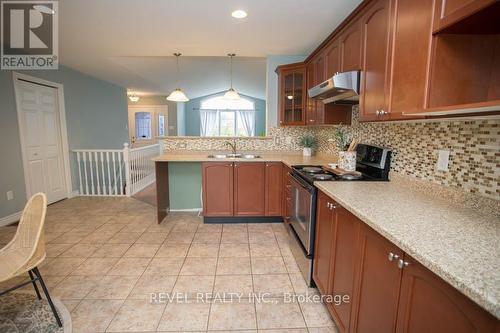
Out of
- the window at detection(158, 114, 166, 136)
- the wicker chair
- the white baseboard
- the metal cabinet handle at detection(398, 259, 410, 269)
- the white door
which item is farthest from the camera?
the window at detection(158, 114, 166, 136)

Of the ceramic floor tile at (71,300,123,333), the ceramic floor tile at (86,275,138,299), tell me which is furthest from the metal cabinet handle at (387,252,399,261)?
the ceramic floor tile at (86,275,138,299)

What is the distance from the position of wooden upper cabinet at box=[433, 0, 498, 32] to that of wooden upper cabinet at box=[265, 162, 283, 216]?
226 centimetres

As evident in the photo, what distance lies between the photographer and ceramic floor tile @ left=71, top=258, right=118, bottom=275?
224 centimetres

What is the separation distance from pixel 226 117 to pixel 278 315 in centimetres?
860

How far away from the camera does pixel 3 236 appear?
9.62 feet

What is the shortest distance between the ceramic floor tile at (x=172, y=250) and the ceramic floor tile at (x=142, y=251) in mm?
66

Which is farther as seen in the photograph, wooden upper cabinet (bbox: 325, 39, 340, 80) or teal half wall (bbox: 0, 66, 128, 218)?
teal half wall (bbox: 0, 66, 128, 218)

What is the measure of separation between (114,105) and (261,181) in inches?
190

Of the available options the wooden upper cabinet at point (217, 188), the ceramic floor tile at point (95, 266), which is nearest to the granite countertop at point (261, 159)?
the wooden upper cabinet at point (217, 188)

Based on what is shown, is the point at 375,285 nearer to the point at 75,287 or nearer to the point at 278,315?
the point at 278,315

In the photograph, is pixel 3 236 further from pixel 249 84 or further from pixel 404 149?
pixel 249 84

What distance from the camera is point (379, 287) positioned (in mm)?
1108

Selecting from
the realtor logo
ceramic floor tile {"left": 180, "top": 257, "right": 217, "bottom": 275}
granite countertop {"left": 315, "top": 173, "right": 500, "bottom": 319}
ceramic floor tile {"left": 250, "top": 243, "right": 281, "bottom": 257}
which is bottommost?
ceramic floor tile {"left": 180, "top": 257, "right": 217, "bottom": 275}

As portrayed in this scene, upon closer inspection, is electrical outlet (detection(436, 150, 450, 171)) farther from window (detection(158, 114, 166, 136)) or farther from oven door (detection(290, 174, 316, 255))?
window (detection(158, 114, 166, 136))
